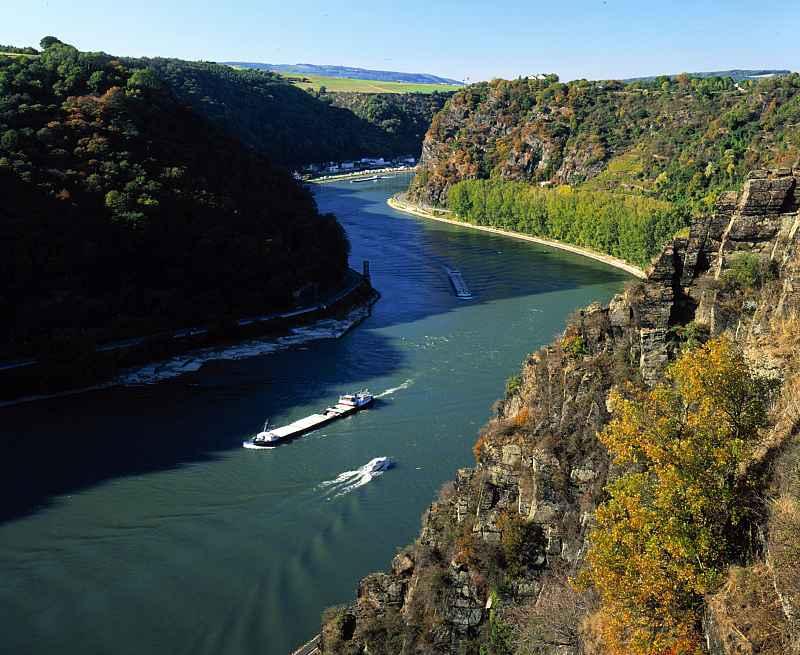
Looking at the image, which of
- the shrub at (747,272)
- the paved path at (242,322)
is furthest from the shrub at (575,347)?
the paved path at (242,322)

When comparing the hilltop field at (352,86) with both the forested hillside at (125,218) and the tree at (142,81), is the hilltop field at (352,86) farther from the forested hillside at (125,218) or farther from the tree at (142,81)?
the forested hillside at (125,218)

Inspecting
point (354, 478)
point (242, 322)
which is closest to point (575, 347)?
point (354, 478)

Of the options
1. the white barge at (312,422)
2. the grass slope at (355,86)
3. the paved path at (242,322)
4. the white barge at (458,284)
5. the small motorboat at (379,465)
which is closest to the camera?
the small motorboat at (379,465)

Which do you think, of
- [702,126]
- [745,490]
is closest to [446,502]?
[745,490]

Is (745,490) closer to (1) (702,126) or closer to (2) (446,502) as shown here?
(2) (446,502)

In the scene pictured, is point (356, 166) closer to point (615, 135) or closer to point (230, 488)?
point (615, 135)
